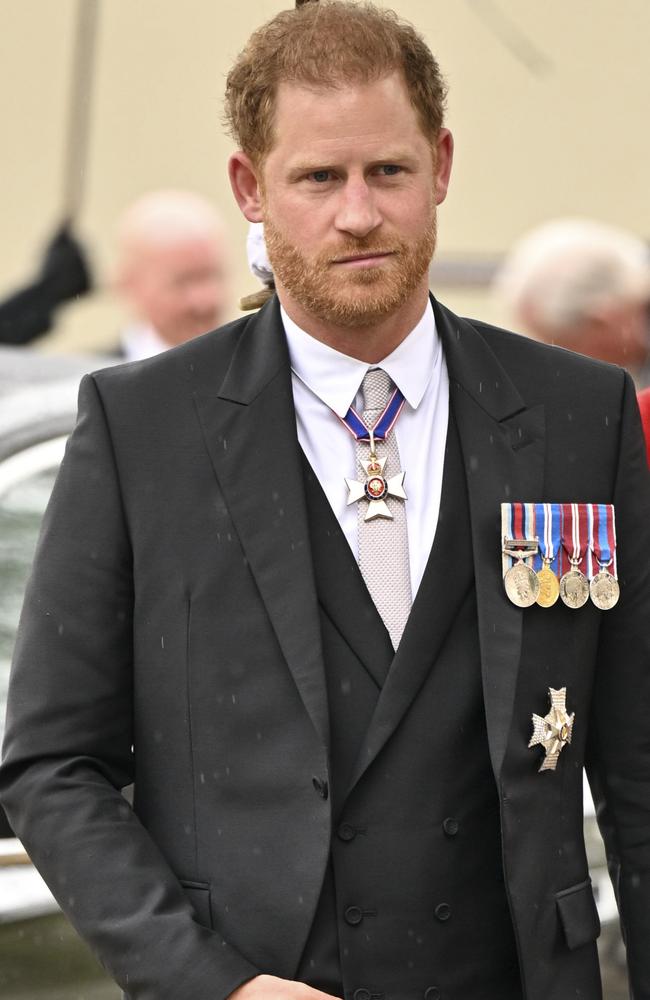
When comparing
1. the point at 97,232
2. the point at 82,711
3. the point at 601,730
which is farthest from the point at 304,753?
the point at 97,232

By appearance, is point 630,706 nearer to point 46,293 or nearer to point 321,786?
point 321,786

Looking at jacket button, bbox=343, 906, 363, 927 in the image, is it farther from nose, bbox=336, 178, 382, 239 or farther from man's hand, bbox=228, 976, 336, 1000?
nose, bbox=336, 178, 382, 239

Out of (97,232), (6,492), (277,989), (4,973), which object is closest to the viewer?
(277,989)

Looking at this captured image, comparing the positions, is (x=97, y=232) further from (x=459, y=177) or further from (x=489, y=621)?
(x=489, y=621)

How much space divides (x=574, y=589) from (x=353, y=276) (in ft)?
1.66

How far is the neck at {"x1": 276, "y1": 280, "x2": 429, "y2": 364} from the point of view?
260 centimetres

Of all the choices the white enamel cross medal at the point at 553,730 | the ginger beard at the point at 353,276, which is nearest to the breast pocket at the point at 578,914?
the white enamel cross medal at the point at 553,730

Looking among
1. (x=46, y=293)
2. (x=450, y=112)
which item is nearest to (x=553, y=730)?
(x=46, y=293)

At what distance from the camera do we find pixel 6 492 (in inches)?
153

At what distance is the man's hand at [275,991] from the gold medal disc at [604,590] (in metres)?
0.63

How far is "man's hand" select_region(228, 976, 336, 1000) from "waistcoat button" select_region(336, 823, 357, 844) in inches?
7.8

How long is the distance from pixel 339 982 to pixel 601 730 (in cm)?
51

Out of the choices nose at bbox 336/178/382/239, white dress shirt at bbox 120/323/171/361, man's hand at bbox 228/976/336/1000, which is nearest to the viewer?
man's hand at bbox 228/976/336/1000

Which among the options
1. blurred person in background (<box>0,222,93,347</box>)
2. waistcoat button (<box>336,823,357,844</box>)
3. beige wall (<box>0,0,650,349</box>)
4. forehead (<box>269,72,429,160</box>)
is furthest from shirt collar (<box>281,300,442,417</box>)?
beige wall (<box>0,0,650,349</box>)
